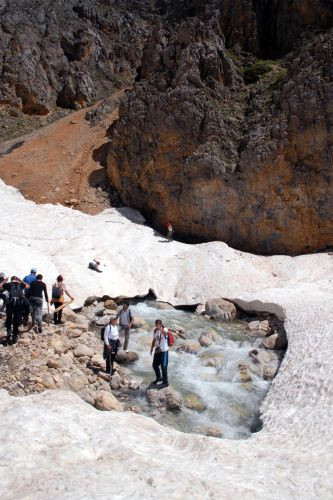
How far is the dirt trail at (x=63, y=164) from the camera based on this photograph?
109 feet

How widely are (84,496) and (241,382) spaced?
8.41m

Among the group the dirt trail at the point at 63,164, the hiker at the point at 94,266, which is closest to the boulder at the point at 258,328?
the hiker at the point at 94,266

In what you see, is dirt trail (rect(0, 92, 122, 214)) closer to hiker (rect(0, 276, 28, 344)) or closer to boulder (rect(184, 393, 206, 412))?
hiker (rect(0, 276, 28, 344))

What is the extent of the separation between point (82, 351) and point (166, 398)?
353cm

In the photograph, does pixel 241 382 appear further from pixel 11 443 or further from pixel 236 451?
pixel 11 443

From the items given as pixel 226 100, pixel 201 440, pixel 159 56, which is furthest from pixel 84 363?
pixel 159 56

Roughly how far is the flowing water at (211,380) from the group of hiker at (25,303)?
341 centimetres

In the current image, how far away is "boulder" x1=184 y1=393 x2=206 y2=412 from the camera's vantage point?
12.4 m

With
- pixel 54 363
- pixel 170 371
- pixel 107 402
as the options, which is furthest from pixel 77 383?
pixel 170 371

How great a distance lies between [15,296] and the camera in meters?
13.6

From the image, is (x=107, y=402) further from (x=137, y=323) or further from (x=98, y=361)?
(x=137, y=323)

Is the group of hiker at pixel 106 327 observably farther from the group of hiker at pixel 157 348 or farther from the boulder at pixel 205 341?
the boulder at pixel 205 341

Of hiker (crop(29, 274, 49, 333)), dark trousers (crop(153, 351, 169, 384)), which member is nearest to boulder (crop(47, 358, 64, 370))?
hiker (crop(29, 274, 49, 333))

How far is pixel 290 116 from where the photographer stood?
88.6ft
